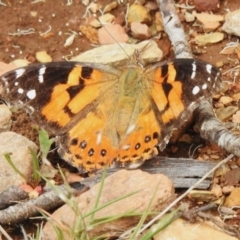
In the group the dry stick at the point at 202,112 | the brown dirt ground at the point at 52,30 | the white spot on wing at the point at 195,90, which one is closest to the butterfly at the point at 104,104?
the white spot on wing at the point at 195,90

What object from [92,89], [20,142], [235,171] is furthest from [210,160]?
[20,142]

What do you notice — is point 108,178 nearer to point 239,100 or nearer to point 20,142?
point 20,142

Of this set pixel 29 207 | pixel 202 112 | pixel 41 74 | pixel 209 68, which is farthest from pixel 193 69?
pixel 29 207

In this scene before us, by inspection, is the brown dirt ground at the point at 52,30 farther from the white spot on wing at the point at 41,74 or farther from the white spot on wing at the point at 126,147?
the white spot on wing at the point at 126,147

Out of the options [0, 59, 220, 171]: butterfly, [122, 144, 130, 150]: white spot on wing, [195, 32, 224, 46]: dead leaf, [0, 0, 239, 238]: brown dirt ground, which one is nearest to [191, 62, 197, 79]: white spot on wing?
[0, 59, 220, 171]: butterfly

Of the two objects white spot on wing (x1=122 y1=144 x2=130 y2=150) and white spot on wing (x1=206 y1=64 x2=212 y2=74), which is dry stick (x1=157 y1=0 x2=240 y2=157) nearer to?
white spot on wing (x1=206 y1=64 x2=212 y2=74)

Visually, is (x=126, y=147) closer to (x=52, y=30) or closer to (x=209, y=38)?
(x=209, y=38)
